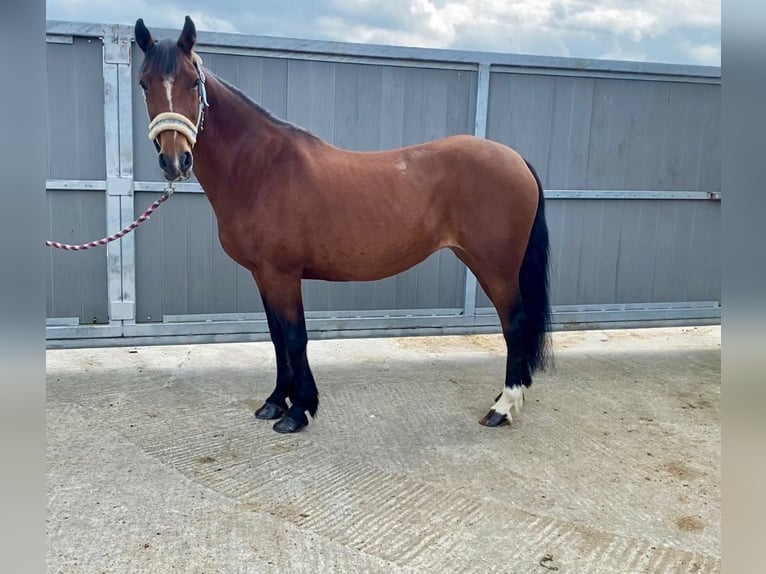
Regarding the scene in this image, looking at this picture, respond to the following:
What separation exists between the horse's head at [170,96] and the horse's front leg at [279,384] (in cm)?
94

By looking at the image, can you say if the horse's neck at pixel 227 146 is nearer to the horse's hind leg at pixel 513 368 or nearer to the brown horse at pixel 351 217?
the brown horse at pixel 351 217

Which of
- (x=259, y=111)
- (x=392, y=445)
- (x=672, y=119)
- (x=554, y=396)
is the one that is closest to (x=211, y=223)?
(x=259, y=111)

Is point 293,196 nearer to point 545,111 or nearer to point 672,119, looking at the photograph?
point 545,111

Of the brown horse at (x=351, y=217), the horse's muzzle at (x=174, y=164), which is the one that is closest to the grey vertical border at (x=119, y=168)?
the brown horse at (x=351, y=217)

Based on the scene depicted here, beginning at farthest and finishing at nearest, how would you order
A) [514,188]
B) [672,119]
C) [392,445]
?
[672,119]
[514,188]
[392,445]

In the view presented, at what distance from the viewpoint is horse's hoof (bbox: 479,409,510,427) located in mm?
3023

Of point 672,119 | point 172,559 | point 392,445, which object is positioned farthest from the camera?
point 672,119

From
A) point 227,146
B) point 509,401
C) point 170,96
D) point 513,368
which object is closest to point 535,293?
point 513,368

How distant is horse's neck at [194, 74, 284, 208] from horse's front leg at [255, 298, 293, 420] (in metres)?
0.67

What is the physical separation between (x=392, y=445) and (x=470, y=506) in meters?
0.62

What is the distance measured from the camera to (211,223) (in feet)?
12.7

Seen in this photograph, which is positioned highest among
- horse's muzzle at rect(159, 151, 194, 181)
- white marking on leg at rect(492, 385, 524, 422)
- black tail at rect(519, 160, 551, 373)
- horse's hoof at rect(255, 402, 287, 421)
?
horse's muzzle at rect(159, 151, 194, 181)

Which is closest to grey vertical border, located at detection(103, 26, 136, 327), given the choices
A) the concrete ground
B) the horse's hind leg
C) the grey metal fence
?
the grey metal fence

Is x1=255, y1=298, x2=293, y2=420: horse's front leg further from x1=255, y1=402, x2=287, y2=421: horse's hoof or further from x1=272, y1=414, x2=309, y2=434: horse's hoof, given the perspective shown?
x1=272, y1=414, x2=309, y2=434: horse's hoof
